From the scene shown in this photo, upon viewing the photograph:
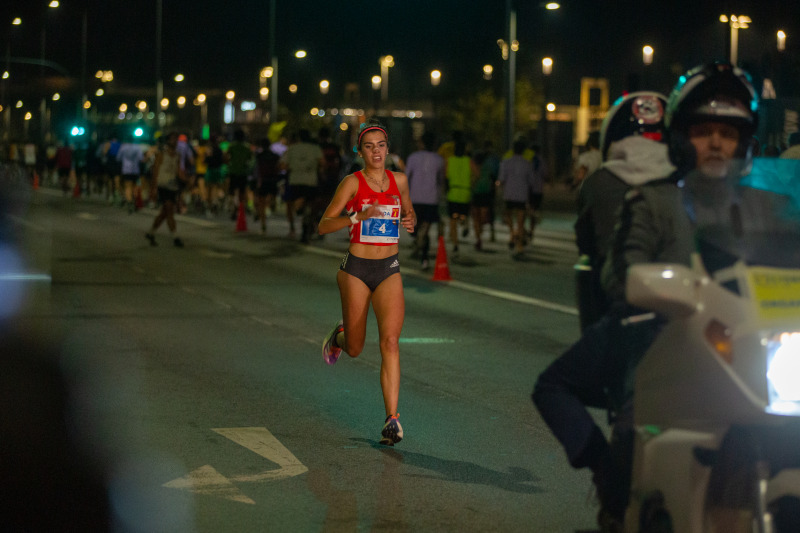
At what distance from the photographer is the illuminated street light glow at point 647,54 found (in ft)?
290

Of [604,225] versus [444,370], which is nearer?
[604,225]

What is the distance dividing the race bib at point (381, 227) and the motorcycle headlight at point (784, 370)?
12.6ft

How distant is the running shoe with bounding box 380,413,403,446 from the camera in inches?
265

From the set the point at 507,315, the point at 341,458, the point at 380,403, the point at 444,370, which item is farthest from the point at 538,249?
the point at 341,458

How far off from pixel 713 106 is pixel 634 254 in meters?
0.58

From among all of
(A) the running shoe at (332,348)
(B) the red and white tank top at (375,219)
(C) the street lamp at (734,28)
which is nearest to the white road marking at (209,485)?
(A) the running shoe at (332,348)

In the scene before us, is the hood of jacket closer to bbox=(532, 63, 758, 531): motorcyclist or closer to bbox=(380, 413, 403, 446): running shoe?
bbox=(532, 63, 758, 531): motorcyclist

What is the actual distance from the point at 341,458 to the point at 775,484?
3613 millimetres

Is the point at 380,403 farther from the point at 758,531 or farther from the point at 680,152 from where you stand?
the point at 758,531

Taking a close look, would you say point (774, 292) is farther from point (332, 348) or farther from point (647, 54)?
point (647, 54)

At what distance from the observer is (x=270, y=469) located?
243 inches

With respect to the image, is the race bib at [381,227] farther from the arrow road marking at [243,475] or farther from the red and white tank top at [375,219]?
the arrow road marking at [243,475]

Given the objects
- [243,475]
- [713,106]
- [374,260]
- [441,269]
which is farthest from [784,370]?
[441,269]

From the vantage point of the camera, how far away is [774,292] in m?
3.23
